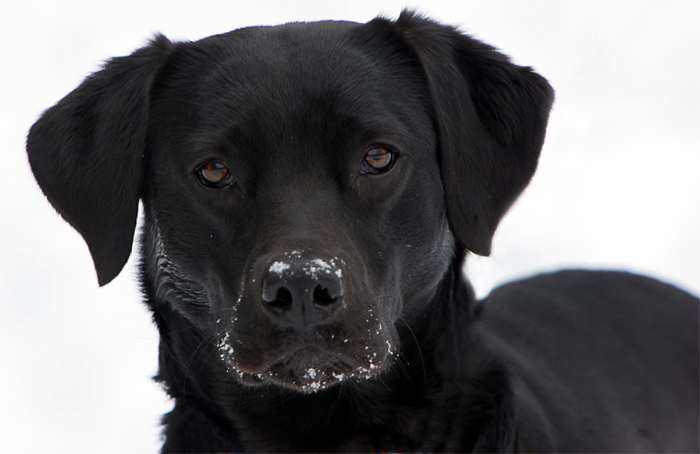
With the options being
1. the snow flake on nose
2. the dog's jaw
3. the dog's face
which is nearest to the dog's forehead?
the dog's face

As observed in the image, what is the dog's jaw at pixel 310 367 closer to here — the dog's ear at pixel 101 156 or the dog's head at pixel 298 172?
the dog's head at pixel 298 172

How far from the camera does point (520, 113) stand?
269 centimetres

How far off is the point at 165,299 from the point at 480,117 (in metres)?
1.26

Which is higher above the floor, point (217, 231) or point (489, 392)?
point (217, 231)

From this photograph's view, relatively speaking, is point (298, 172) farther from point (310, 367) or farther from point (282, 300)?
point (310, 367)

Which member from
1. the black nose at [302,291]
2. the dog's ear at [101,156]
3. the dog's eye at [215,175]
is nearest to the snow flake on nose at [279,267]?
the black nose at [302,291]

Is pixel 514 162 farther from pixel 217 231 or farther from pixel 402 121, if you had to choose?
pixel 217 231

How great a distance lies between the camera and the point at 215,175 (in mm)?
2416

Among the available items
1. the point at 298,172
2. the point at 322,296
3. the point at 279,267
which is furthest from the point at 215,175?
the point at 322,296

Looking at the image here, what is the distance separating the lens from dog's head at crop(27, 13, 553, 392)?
2242 millimetres

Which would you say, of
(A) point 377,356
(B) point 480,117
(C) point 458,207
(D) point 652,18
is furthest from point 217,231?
(D) point 652,18

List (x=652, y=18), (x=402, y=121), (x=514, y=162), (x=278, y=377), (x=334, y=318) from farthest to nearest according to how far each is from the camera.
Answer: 1. (x=652, y=18)
2. (x=514, y=162)
3. (x=402, y=121)
4. (x=278, y=377)
5. (x=334, y=318)

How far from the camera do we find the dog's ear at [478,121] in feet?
8.41

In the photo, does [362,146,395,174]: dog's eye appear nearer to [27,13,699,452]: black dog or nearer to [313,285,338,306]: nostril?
[27,13,699,452]: black dog
